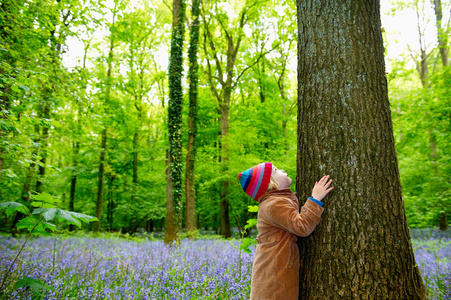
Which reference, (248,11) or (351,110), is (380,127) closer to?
(351,110)

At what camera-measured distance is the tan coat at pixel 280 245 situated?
84.6 inches

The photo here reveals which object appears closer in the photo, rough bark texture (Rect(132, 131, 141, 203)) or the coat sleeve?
the coat sleeve

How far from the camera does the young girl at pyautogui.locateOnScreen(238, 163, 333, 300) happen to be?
85.2 inches

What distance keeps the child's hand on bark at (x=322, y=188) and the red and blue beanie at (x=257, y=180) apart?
0.44 metres

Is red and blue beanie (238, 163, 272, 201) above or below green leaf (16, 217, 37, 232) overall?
above

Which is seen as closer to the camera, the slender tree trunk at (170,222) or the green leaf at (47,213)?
the green leaf at (47,213)

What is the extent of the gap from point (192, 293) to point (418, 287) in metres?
2.47

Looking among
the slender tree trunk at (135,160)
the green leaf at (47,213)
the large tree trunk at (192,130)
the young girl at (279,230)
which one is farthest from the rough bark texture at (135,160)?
the young girl at (279,230)

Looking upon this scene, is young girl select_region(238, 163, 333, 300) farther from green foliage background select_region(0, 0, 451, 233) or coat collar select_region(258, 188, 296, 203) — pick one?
green foliage background select_region(0, 0, 451, 233)

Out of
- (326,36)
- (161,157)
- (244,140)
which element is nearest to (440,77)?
(244,140)

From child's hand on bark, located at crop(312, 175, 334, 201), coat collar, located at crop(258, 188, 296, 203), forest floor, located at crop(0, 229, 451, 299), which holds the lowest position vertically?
forest floor, located at crop(0, 229, 451, 299)

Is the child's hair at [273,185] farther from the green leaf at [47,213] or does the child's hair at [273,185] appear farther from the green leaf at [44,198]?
the green leaf at [44,198]

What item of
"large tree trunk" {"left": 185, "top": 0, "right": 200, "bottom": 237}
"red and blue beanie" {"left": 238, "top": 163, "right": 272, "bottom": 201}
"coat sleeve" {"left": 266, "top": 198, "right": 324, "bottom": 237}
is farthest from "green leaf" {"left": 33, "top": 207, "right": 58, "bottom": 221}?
"large tree trunk" {"left": 185, "top": 0, "right": 200, "bottom": 237}

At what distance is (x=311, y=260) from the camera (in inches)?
87.8
